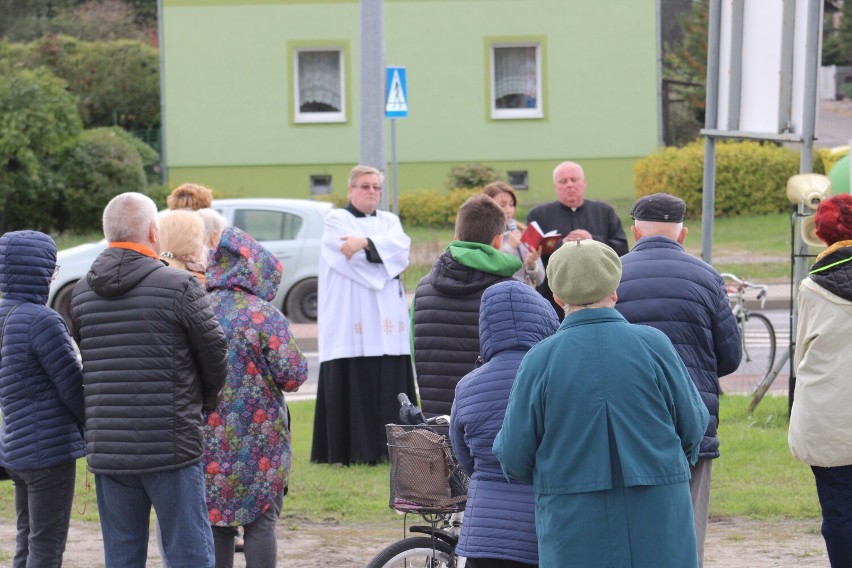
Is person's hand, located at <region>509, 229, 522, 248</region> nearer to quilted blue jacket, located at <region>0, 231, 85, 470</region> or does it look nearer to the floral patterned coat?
the floral patterned coat

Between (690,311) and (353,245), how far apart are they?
3924mm

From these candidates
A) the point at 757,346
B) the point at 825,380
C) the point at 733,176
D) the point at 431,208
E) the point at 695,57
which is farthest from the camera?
the point at 695,57

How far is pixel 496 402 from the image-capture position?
4848 mm

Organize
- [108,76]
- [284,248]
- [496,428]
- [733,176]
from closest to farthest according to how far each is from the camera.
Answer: [496,428]
[284,248]
[733,176]
[108,76]

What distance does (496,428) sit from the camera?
4.83 m

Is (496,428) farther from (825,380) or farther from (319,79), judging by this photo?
(319,79)

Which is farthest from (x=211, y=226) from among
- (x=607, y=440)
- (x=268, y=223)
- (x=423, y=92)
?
(x=423, y=92)

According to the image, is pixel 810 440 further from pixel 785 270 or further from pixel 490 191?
pixel 785 270

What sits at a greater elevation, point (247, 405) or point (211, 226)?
point (211, 226)

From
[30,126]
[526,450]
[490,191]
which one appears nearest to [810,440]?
[526,450]

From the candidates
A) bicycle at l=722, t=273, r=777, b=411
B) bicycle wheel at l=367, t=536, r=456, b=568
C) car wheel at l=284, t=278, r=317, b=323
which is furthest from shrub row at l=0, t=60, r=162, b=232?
bicycle wheel at l=367, t=536, r=456, b=568

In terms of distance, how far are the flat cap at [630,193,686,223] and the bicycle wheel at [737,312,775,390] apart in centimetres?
719

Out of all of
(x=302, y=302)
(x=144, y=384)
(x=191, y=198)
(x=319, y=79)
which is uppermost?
(x=319, y=79)

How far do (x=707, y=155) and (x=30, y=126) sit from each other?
69.5 feet
